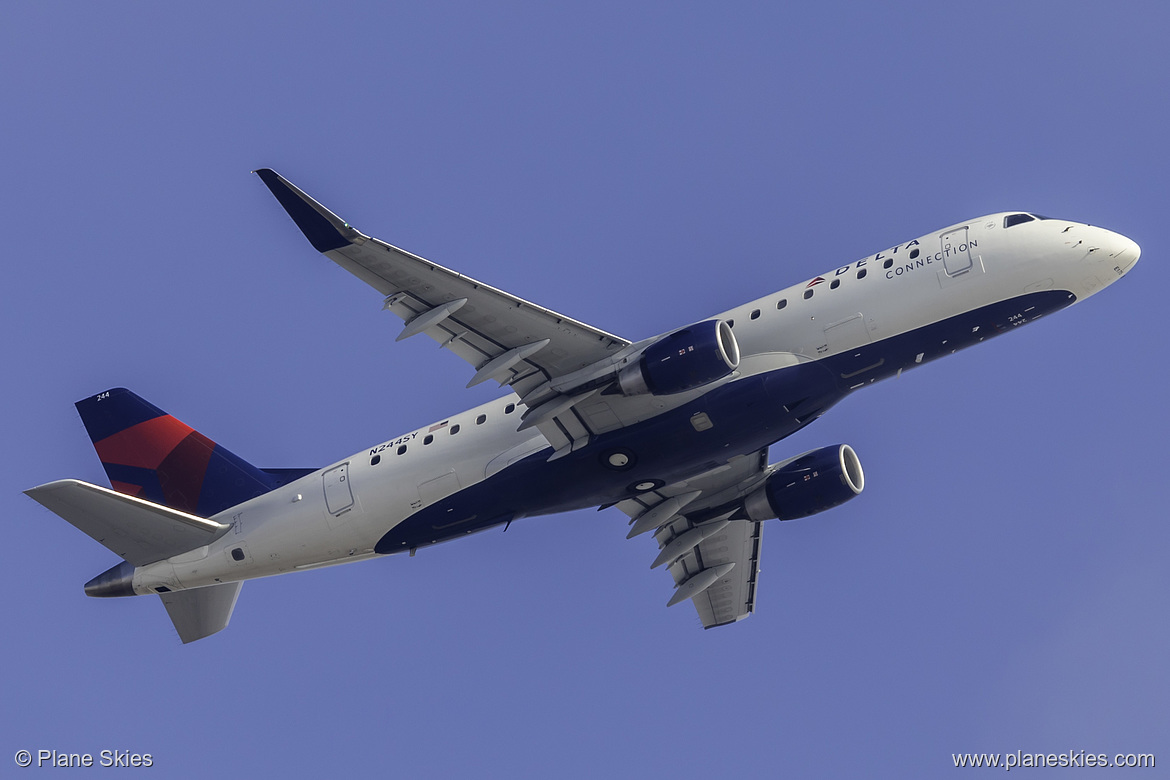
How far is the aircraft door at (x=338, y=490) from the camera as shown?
38.6 m

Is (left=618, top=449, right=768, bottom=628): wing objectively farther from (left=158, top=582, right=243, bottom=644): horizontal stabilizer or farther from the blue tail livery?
(left=158, top=582, right=243, bottom=644): horizontal stabilizer

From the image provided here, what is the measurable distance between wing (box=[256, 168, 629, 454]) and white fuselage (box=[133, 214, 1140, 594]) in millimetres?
1901

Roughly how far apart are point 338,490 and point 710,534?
13.3 metres

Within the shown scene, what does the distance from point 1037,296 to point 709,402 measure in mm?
9859

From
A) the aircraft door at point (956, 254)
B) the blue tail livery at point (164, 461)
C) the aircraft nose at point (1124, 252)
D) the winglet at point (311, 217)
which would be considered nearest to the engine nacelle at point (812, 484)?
the aircraft door at point (956, 254)

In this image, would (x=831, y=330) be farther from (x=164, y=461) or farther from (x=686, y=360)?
(x=164, y=461)

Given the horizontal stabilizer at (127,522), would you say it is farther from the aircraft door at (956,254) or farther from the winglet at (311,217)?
the aircraft door at (956,254)

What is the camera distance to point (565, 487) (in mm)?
37094

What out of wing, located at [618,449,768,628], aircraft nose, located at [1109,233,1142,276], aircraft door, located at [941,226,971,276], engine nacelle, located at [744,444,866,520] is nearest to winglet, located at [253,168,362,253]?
wing, located at [618,449,768,628]

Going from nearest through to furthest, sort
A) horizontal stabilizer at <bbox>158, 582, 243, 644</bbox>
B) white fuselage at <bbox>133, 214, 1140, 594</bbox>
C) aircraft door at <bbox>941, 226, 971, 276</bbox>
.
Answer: white fuselage at <bbox>133, 214, 1140, 594</bbox>, aircraft door at <bbox>941, 226, 971, 276</bbox>, horizontal stabilizer at <bbox>158, 582, 243, 644</bbox>

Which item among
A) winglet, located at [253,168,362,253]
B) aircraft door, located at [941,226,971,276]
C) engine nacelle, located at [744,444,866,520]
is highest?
winglet, located at [253,168,362,253]

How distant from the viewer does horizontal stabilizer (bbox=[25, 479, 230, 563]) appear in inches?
1437

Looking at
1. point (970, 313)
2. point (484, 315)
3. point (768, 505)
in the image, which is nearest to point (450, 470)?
point (484, 315)

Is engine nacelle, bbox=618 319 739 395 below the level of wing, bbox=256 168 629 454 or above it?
below
